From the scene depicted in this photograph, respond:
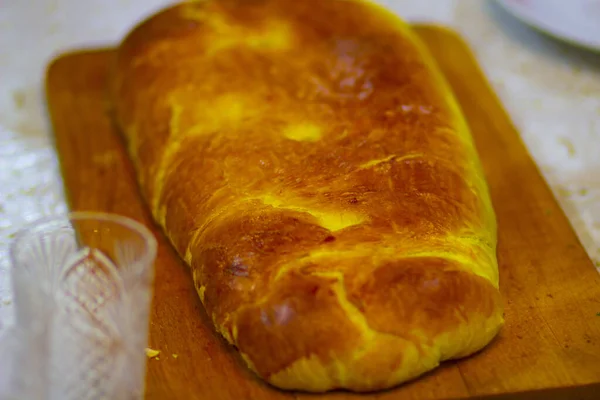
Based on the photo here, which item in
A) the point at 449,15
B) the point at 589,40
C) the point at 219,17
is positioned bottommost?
the point at 449,15

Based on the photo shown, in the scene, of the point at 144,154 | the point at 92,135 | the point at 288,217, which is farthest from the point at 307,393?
the point at 92,135

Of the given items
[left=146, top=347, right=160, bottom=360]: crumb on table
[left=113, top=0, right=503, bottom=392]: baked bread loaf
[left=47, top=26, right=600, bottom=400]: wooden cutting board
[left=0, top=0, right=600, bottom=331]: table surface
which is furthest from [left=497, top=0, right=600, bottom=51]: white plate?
[left=146, top=347, right=160, bottom=360]: crumb on table

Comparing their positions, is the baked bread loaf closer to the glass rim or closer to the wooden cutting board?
the wooden cutting board

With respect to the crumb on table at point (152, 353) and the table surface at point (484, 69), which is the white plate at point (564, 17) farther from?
the crumb on table at point (152, 353)

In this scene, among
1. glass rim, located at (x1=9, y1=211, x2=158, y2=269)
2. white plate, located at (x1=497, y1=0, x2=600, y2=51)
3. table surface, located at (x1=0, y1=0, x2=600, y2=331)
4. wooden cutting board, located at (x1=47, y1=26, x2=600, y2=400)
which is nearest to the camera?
glass rim, located at (x1=9, y1=211, x2=158, y2=269)

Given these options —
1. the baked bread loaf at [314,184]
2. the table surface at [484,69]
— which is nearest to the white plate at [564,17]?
the table surface at [484,69]

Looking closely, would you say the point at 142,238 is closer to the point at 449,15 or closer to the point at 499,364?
the point at 499,364

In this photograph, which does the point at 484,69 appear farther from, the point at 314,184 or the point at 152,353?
the point at 152,353

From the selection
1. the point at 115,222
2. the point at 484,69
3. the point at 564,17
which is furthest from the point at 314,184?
the point at 564,17
